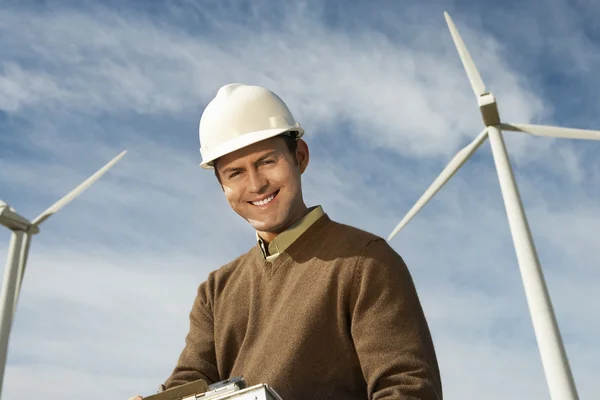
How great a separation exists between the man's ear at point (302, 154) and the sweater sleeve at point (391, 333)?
84 cm

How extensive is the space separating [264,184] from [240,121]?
0.43m

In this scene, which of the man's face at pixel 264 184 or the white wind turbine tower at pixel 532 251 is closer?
the man's face at pixel 264 184

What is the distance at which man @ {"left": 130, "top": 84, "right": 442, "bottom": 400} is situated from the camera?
4.25 meters

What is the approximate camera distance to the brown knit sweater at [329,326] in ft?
13.8

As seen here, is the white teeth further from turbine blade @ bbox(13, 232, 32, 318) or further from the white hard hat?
turbine blade @ bbox(13, 232, 32, 318)

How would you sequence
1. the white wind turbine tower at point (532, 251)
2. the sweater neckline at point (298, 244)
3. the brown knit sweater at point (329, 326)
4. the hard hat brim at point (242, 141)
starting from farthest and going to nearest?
1. the white wind turbine tower at point (532, 251)
2. the sweater neckline at point (298, 244)
3. the hard hat brim at point (242, 141)
4. the brown knit sweater at point (329, 326)

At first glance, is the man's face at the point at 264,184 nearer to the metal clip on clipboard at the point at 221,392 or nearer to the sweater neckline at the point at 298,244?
the sweater neckline at the point at 298,244

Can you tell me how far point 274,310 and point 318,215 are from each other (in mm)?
706

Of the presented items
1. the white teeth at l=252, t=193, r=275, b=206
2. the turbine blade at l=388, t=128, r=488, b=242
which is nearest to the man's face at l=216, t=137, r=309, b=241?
the white teeth at l=252, t=193, r=275, b=206

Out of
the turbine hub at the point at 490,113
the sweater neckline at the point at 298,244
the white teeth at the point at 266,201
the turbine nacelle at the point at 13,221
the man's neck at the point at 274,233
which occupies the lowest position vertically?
the sweater neckline at the point at 298,244

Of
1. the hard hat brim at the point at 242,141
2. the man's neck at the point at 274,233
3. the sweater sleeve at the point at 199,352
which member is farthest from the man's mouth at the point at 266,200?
the sweater sleeve at the point at 199,352

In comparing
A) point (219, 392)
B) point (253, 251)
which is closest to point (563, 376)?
point (253, 251)

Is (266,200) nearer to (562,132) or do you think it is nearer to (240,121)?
(240,121)

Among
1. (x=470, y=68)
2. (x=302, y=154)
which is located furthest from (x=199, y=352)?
(x=470, y=68)
